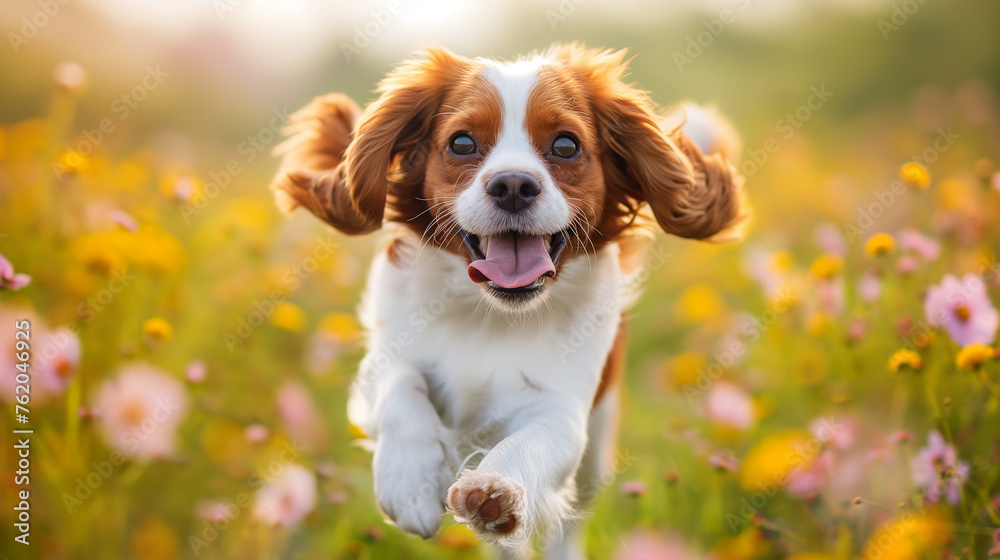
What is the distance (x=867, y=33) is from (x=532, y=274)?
17.6 ft

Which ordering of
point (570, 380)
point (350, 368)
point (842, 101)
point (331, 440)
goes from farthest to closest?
point (842, 101), point (350, 368), point (331, 440), point (570, 380)

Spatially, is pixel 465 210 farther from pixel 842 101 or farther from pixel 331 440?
pixel 842 101

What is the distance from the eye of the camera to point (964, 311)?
9.43 feet

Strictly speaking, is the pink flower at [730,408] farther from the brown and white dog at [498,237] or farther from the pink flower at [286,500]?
the pink flower at [286,500]

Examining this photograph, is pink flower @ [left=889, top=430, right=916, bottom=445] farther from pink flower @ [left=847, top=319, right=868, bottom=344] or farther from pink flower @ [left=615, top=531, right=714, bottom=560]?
pink flower @ [left=615, top=531, right=714, bottom=560]

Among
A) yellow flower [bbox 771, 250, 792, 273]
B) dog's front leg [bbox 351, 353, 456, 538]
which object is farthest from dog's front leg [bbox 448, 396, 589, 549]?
yellow flower [bbox 771, 250, 792, 273]

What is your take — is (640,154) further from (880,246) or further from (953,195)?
(953,195)

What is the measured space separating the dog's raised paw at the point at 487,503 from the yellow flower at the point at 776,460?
1613mm

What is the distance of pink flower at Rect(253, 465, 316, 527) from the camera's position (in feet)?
10.0

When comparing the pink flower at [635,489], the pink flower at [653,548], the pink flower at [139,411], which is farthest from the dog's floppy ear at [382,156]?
the pink flower at [653,548]

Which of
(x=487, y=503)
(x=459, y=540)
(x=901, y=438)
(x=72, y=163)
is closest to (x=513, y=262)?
(x=487, y=503)

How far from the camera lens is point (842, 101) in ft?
21.0

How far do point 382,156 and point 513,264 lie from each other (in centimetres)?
63

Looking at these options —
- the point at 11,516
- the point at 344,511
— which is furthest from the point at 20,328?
the point at 344,511
